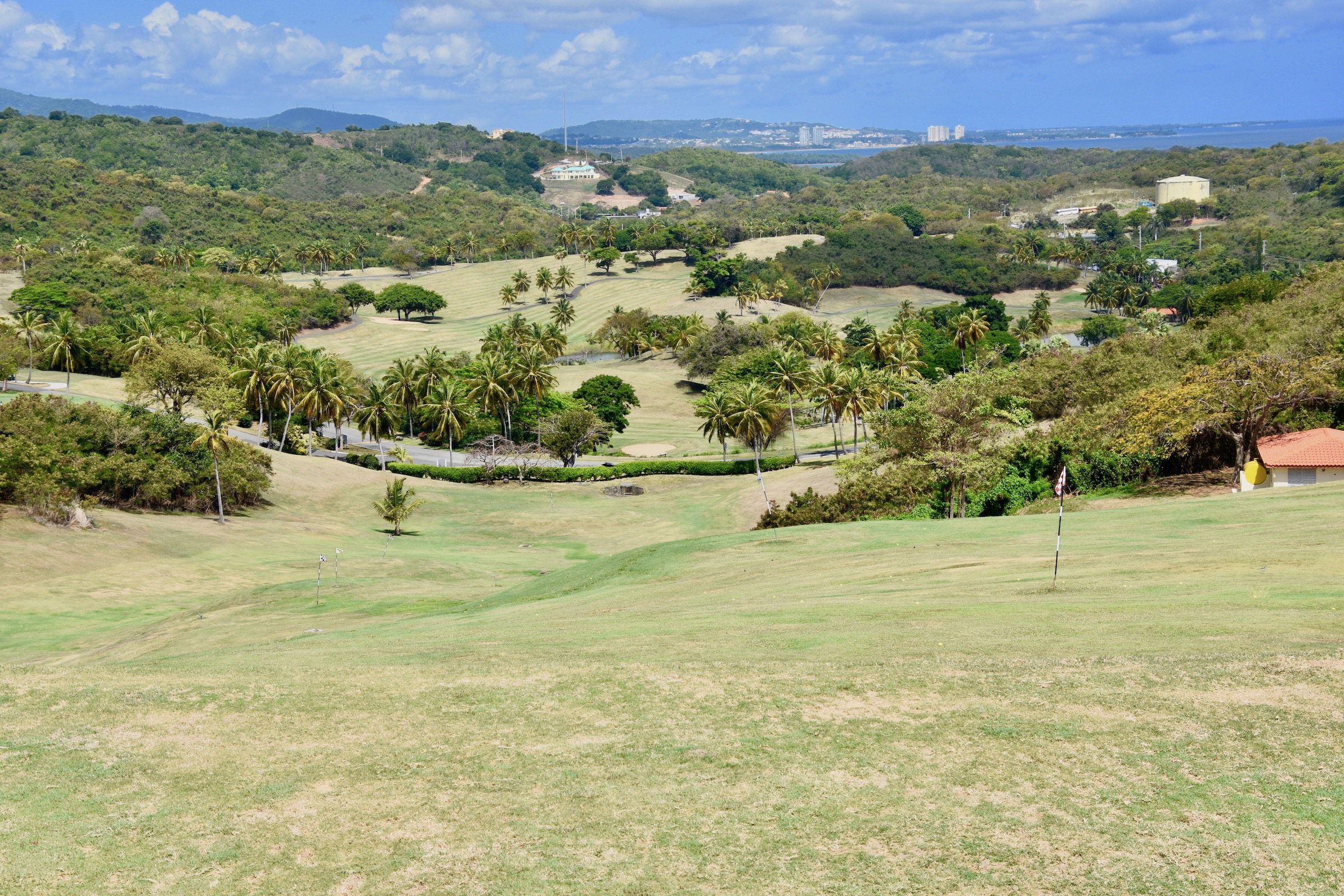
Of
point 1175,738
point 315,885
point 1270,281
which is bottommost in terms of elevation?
point 315,885

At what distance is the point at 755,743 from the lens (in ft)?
55.1

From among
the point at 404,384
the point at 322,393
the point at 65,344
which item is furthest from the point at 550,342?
the point at 65,344

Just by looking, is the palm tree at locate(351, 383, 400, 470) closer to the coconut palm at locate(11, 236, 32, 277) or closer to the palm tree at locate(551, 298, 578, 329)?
the palm tree at locate(551, 298, 578, 329)

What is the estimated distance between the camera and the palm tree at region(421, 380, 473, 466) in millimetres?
89312

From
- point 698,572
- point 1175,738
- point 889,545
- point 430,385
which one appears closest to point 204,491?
point 430,385

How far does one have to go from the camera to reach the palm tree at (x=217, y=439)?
202 ft

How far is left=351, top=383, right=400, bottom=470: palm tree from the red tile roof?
6534 cm

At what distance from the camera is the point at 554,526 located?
67875mm

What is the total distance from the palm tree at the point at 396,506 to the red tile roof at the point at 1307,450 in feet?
153

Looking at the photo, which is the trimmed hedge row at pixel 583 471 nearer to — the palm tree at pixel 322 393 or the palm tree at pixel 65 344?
the palm tree at pixel 322 393

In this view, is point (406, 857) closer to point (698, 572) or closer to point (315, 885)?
point (315, 885)

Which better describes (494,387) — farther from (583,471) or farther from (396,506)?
(396,506)

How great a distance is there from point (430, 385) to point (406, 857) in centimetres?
8573

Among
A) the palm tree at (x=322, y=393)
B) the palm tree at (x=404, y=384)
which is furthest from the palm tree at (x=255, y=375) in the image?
the palm tree at (x=404, y=384)
